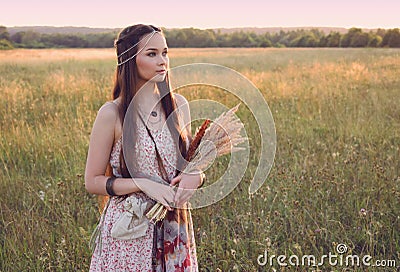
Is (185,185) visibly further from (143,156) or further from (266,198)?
(266,198)

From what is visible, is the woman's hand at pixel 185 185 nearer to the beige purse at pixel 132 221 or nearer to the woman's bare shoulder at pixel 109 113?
the beige purse at pixel 132 221

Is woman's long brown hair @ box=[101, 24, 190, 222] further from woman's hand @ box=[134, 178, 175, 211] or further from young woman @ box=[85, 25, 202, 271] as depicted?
woman's hand @ box=[134, 178, 175, 211]

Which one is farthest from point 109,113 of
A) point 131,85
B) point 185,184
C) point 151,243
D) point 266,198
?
point 266,198

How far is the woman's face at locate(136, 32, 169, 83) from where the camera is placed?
5.99 feet

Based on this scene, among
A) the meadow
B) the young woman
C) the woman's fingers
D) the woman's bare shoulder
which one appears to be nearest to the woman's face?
the young woman

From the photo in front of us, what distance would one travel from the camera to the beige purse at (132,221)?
1855mm

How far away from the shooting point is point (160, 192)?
178 centimetres

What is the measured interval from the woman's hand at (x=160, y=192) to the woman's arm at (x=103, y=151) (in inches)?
2.3

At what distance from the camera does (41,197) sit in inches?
145

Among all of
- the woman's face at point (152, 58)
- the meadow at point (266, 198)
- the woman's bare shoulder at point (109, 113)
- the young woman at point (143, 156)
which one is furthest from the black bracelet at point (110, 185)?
the meadow at point (266, 198)

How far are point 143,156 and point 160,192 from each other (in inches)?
7.6

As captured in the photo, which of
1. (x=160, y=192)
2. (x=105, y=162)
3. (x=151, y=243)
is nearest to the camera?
(x=160, y=192)

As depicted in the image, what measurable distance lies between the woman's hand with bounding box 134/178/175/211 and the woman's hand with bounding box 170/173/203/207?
0.02 metres

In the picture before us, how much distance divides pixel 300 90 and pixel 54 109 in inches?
159
